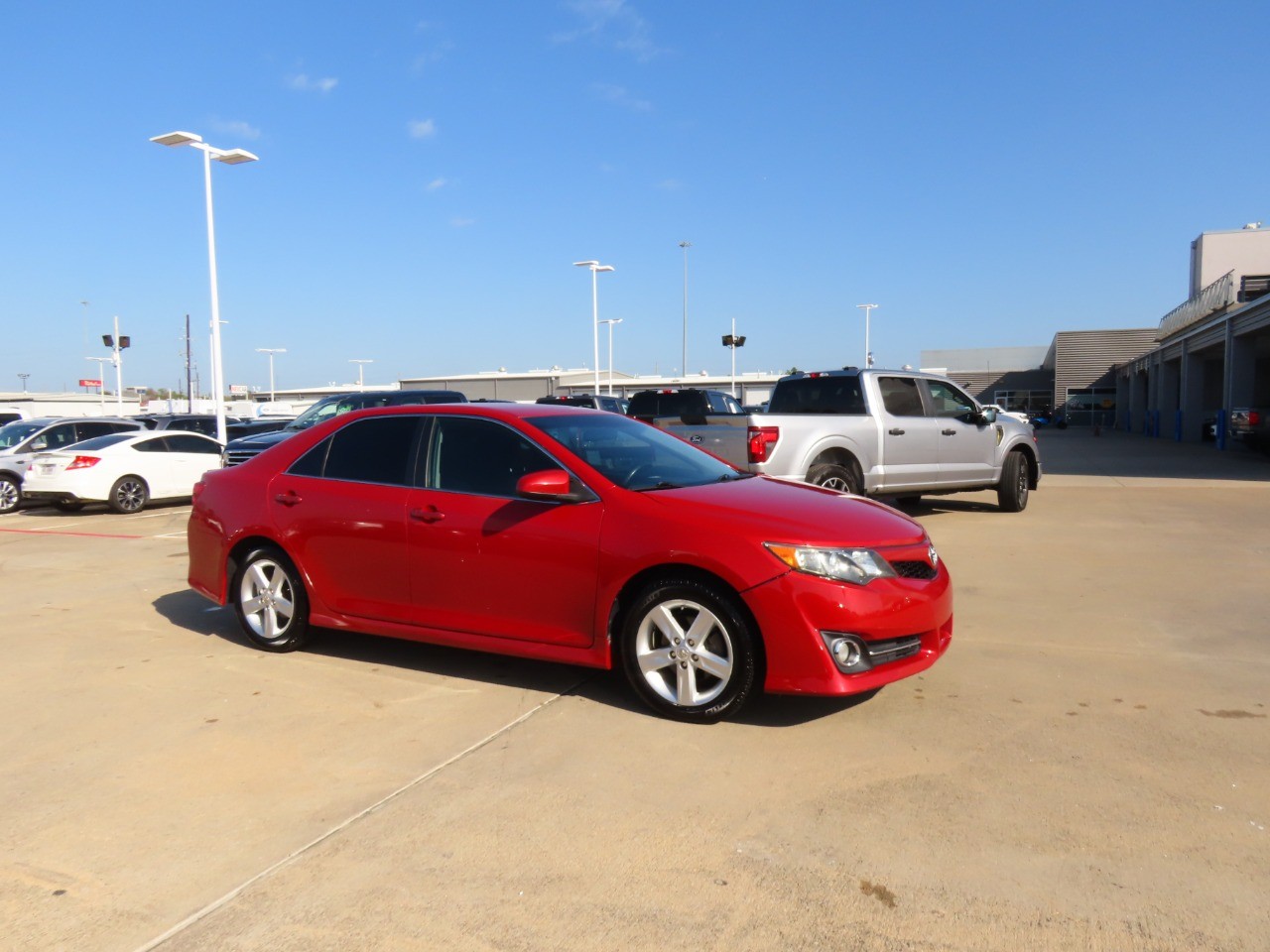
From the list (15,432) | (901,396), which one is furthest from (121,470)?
(901,396)

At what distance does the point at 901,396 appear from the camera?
469 inches

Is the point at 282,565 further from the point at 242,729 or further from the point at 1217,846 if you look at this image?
the point at 1217,846

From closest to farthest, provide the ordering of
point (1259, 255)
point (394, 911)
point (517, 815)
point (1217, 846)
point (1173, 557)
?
point (394, 911)
point (1217, 846)
point (517, 815)
point (1173, 557)
point (1259, 255)

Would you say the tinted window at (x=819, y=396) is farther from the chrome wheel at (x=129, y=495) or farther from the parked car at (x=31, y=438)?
the parked car at (x=31, y=438)

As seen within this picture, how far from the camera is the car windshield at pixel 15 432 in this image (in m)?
17.8

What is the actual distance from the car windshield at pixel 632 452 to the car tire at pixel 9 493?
14358mm

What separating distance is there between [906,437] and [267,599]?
8.06 meters

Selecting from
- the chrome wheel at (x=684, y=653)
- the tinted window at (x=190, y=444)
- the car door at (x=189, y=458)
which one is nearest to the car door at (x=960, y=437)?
the chrome wheel at (x=684, y=653)

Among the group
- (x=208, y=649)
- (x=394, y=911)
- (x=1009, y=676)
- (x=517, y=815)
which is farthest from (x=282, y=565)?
(x=1009, y=676)

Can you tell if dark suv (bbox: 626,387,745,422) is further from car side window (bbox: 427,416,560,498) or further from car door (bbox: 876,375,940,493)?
car side window (bbox: 427,416,560,498)

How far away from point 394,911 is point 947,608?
9.97 feet

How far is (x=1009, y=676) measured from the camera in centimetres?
530

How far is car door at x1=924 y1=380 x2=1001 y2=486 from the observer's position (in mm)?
12055

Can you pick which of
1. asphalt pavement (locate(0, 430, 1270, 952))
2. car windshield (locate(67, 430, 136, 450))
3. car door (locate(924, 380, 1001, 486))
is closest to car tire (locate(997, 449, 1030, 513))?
car door (locate(924, 380, 1001, 486))
